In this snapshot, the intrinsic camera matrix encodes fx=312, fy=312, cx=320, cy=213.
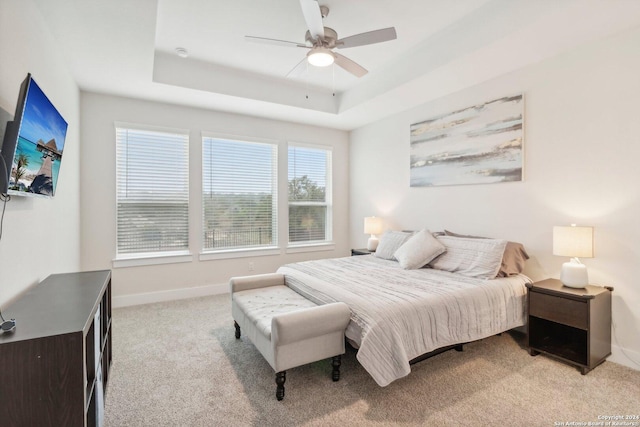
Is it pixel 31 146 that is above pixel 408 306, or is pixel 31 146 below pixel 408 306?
above

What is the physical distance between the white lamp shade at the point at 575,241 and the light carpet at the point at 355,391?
91 centimetres

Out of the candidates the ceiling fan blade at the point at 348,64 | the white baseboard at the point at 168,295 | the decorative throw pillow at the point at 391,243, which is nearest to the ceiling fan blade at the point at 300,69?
the ceiling fan blade at the point at 348,64

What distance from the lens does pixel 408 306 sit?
221 centimetres

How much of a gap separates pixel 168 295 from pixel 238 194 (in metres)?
1.71

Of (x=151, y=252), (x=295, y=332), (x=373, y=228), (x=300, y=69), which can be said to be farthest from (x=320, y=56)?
(x=151, y=252)

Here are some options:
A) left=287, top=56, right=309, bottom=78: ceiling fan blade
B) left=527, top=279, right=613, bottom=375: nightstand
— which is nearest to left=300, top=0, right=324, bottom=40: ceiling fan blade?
left=287, top=56, right=309, bottom=78: ceiling fan blade

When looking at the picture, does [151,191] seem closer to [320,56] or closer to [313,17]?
[320,56]

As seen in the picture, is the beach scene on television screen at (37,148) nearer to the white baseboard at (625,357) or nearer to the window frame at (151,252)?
the window frame at (151,252)

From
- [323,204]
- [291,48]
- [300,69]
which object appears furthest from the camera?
[323,204]

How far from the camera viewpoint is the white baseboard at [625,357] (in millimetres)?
2471

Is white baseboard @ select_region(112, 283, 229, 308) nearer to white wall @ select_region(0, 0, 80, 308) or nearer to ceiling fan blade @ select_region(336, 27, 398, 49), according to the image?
white wall @ select_region(0, 0, 80, 308)

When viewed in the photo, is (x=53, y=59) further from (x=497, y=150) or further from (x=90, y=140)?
(x=497, y=150)

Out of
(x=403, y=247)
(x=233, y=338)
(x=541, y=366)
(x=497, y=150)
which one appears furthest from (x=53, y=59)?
(x=541, y=366)

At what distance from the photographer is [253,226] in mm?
4922
